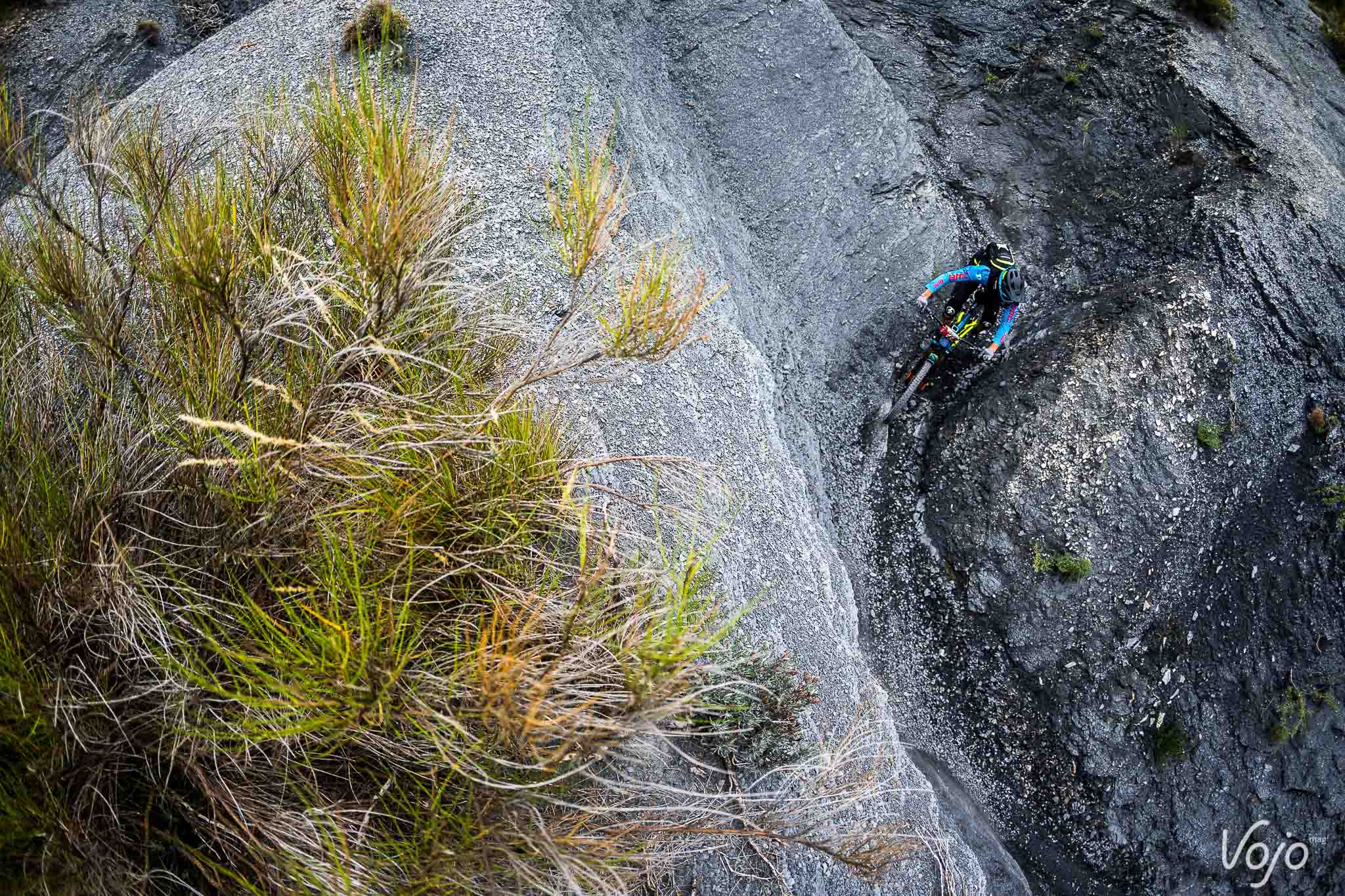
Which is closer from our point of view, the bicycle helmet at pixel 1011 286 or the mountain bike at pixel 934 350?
the bicycle helmet at pixel 1011 286

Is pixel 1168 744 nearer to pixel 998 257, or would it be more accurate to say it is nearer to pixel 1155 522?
pixel 1155 522

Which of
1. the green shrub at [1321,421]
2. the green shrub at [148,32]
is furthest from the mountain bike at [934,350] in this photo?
the green shrub at [148,32]

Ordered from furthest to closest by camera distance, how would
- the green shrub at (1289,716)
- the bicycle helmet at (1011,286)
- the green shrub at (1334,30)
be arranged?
the green shrub at (1334,30) → the bicycle helmet at (1011,286) → the green shrub at (1289,716)

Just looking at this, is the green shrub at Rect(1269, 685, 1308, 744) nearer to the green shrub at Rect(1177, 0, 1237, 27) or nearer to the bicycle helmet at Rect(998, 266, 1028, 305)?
the bicycle helmet at Rect(998, 266, 1028, 305)

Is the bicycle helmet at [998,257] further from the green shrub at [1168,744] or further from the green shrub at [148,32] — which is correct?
the green shrub at [148,32]

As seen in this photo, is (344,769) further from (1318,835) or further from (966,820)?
(1318,835)
